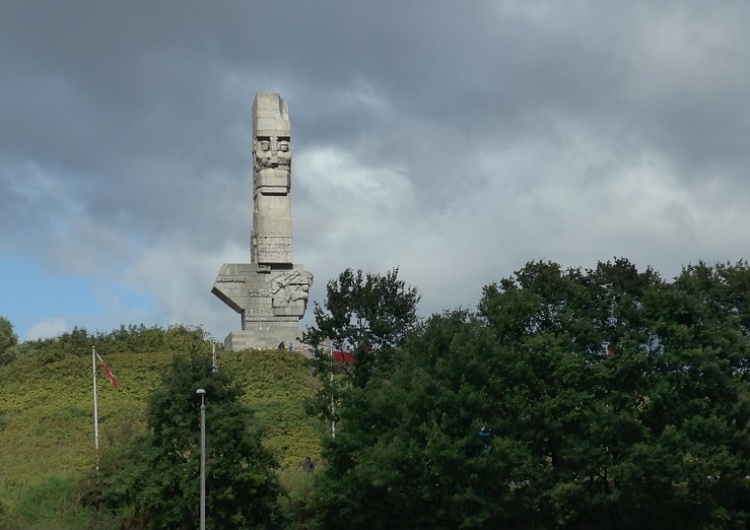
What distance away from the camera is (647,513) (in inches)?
1287

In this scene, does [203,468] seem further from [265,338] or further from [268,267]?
[268,267]

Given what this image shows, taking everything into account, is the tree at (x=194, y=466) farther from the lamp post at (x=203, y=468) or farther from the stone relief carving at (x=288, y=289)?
the stone relief carving at (x=288, y=289)

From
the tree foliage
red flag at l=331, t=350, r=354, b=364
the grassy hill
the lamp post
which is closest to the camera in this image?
the lamp post

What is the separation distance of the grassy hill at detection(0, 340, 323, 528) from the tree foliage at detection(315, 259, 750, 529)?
10.5ft

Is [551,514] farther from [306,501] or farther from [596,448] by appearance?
[306,501]

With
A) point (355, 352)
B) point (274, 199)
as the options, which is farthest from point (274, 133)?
point (355, 352)

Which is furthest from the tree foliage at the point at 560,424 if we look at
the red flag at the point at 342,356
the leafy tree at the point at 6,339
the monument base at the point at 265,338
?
the leafy tree at the point at 6,339

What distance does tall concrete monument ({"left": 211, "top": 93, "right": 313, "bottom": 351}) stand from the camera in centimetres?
5331

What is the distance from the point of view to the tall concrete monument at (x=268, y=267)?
5331 cm

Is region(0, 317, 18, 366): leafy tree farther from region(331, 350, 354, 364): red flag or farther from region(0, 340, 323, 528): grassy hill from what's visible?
region(331, 350, 354, 364): red flag

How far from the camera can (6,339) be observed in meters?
70.1

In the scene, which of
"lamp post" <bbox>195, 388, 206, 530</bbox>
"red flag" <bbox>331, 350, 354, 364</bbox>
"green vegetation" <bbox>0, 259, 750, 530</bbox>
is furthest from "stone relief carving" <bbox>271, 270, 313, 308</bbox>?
"lamp post" <bbox>195, 388, 206, 530</bbox>

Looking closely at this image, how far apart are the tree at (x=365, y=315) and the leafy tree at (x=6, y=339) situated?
28.0 meters

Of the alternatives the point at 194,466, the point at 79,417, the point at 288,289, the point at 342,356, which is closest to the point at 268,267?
the point at 288,289
